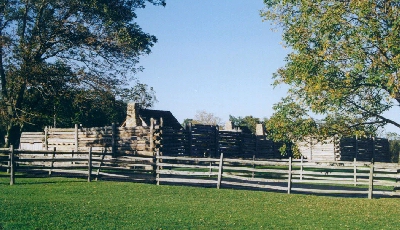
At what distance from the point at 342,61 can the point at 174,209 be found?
10250mm

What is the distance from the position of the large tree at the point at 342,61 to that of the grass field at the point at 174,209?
4.54 m

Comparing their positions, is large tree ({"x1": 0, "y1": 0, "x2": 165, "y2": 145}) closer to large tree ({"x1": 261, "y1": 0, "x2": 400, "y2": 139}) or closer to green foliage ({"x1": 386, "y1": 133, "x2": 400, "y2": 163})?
large tree ({"x1": 261, "y1": 0, "x2": 400, "y2": 139})

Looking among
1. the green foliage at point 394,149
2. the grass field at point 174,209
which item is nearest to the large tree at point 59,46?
the grass field at point 174,209

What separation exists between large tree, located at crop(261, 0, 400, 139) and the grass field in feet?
14.9

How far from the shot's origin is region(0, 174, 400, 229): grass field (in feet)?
35.2

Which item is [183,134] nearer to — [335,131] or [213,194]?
[335,131]

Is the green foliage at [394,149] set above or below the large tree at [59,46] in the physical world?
below

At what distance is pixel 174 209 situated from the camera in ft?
42.5

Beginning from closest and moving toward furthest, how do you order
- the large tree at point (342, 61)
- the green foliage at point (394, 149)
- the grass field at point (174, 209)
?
1. the grass field at point (174, 209)
2. the large tree at point (342, 61)
3. the green foliage at point (394, 149)

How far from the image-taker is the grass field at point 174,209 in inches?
423

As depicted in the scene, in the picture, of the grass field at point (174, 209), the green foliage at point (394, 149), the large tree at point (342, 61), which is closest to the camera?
the grass field at point (174, 209)

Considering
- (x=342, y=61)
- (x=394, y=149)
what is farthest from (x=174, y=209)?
(x=394, y=149)

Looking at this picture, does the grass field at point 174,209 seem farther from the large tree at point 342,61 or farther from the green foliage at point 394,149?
the green foliage at point 394,149

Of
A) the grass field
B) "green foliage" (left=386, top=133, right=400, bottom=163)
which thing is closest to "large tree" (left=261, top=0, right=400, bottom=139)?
the grass field
